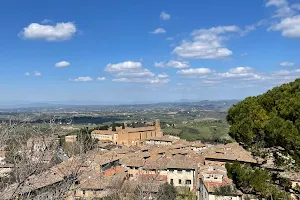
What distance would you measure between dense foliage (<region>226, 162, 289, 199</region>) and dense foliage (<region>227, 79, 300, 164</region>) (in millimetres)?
897

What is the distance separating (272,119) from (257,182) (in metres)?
2.14

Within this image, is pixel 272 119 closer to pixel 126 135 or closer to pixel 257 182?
pixel 257 182

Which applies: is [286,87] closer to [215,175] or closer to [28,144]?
[28,144]

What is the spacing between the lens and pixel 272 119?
9.21m

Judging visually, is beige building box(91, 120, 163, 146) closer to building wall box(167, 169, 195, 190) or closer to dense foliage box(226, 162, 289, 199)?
building wall box(167, 169, 195, 190)

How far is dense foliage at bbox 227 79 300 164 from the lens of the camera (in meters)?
8.84

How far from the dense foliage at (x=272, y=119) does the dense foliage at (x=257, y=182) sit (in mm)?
897

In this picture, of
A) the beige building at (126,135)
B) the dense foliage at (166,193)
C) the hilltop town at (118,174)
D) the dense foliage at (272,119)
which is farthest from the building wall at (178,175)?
the beige building at (126,135)

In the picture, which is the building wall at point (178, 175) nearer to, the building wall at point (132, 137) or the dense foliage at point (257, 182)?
the dense foliage at point (257, 182)

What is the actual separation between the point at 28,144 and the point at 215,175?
67.9 feet

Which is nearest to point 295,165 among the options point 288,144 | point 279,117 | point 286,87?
point 288,144

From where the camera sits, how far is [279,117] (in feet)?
30.4

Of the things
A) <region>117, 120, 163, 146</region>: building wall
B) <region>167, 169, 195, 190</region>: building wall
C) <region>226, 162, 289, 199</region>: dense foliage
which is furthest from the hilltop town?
<region>117, 120, 163, 146</region>: building wall

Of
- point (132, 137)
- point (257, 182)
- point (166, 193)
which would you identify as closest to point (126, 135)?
point (132, 137)
